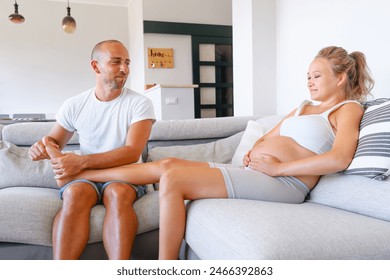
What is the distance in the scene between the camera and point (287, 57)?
2.85m

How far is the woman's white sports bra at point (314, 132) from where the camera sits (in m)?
1.31

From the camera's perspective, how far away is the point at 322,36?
2383 mm

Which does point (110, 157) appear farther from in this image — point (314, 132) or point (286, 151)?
point (314, 132)

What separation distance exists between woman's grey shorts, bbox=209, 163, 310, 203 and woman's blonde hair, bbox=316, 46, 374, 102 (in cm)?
57

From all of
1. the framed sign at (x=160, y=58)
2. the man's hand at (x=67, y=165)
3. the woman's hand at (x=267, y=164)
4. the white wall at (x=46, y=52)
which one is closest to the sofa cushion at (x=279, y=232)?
the woman's hand at (x=267, y=164)

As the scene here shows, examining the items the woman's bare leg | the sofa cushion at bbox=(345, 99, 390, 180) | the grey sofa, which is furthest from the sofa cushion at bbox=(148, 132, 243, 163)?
the sofa cushion at bbox=(345, 99, 390, 180)

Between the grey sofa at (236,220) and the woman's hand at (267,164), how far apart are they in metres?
0.14

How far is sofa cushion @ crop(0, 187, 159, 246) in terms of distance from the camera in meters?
1.36

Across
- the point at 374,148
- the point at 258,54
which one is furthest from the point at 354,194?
the point at 258,54

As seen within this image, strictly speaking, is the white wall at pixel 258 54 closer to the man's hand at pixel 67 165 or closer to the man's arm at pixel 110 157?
the man's arm at pixel 110 157

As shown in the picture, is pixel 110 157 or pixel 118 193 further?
pixel 110 157

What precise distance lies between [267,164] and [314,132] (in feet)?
0.79

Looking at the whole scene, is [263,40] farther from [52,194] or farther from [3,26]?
[3,26]

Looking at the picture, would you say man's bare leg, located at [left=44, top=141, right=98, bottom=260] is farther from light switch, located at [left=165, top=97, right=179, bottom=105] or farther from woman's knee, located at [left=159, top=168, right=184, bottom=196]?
light switch, located at [left=165, top=97, right=179, bottom=105]
